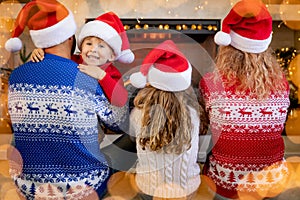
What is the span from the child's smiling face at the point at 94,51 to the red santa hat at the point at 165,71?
12cm

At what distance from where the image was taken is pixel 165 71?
113 centimetres

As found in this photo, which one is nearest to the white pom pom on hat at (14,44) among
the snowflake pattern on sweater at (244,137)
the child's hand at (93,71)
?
the child's hand at (93,71)

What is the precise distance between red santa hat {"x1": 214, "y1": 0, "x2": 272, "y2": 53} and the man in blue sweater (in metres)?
0.42

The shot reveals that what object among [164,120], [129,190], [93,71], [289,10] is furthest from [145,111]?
[289,10]

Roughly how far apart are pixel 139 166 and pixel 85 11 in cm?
244

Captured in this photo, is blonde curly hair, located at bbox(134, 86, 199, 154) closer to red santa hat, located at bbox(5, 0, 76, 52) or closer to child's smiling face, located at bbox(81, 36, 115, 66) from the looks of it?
child's smiling face, located at bbox(81, 36, 115, 66)

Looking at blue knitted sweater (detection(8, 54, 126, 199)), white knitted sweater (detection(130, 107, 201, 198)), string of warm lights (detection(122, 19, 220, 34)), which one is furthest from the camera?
string of warm lights (detection(122, 19, 220, 34))

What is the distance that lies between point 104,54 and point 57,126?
276 mm

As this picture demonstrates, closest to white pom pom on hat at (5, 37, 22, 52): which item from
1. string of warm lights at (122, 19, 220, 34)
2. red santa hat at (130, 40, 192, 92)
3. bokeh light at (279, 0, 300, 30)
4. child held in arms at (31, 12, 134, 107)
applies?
child held in arms at (31, 12, 134, 107)

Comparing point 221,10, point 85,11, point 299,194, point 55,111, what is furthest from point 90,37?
point 221,10

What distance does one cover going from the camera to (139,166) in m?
1.22

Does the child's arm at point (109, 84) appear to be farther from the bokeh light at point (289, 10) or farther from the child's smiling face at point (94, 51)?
the bokeh light at point (289, 10)

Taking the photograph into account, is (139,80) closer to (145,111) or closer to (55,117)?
(145,111)

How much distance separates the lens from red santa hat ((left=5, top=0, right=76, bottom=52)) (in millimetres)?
1137
